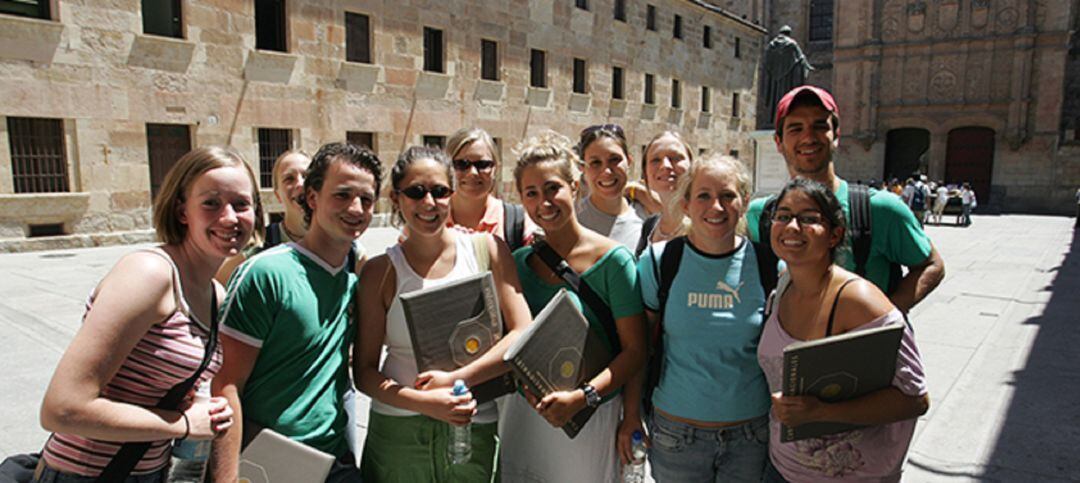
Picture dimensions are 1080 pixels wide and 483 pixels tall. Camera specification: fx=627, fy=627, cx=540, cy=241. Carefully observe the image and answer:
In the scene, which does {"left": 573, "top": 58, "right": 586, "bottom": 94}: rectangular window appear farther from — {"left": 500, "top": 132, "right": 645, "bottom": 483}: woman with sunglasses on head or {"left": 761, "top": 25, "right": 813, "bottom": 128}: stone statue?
{"left": 500, "top": 132, "right": 645, "bottom": 483}: woman with sunglasses on head

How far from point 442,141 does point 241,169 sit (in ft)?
61.1

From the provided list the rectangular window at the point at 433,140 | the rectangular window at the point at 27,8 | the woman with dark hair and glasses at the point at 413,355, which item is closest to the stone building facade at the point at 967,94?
the rectangular window at the point at 433,140

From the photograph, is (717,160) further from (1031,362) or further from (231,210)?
(1031,362)

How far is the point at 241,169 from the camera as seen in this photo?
6.59ft

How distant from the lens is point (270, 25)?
637 inches

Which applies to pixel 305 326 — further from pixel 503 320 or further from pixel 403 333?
pixel 503 320

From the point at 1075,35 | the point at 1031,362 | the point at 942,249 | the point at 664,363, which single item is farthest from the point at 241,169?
the point at 1075,35

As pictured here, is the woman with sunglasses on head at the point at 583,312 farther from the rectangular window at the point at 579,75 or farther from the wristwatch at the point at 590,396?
the rectangular window at the point at 579,75

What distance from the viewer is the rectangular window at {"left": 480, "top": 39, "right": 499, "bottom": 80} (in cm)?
2086

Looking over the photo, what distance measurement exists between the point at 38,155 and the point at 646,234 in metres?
14.6

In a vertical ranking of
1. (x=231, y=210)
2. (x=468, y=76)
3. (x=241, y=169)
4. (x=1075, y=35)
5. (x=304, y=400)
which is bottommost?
(x=304, y=400)

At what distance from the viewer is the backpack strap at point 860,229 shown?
256 cm

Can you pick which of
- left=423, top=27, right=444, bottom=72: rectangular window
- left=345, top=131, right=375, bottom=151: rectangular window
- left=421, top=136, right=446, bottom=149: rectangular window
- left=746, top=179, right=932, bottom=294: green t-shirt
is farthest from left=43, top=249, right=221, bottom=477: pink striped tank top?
left=423, top=27, right=444, bottom=72: rectangular window

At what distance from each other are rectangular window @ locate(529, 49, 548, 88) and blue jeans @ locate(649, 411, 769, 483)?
68.9ft
